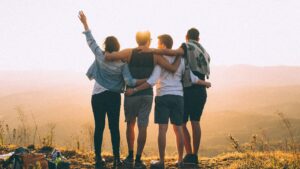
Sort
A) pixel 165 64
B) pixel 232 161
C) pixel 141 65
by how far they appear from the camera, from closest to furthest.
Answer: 1. pixel 165 64
2. pixel 141 65
3. pixel 232 161

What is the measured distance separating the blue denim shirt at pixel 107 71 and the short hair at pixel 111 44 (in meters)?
0.12

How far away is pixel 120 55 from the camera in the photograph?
19.6 ft

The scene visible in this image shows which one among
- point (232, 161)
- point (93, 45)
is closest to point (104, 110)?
point (93, 45)

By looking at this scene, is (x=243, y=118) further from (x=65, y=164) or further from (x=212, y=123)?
(x=65, y=164)

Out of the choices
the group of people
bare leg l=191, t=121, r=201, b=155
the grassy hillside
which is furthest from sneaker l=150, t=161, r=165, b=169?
bare leg l=191, t=121, r=201, b=155

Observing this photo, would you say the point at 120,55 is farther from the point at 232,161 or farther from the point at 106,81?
the point at 232,161

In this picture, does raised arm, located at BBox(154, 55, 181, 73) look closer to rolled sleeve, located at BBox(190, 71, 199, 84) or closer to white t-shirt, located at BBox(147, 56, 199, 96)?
white t-shirt, located at BBox(147, 56, 199, 96)

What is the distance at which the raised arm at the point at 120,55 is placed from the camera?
5930 millimetres

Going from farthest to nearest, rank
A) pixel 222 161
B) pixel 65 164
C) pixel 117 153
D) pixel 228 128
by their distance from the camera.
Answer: pixel 228 128 → pixel 222 161 → pixel 117 153 → pixel 65 164

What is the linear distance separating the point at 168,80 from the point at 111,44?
42.4 inches

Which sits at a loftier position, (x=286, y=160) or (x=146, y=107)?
(x=146, y=107)

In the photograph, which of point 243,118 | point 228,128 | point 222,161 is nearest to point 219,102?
point 243,118

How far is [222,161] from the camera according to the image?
721cm

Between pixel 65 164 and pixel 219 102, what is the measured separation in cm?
17848
